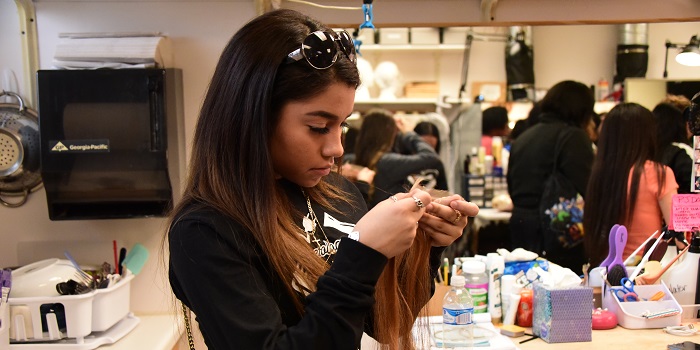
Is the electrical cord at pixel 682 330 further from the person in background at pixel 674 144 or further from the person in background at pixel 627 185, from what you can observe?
the person in background at pixel 674 144

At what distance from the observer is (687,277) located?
1996 mm

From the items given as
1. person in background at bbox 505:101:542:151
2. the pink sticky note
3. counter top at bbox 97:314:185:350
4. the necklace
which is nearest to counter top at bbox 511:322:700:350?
the pink sticky note

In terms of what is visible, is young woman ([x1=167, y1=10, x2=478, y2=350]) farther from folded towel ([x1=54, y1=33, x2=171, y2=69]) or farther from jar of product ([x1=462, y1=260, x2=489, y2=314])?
folded towel ([x1=54, y1=33, x2=171, y2=69])

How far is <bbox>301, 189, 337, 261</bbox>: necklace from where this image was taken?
1.11 metres

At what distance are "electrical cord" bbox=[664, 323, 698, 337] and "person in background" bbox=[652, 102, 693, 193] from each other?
619mm

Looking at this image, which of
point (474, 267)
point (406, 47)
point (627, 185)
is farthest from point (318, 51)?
point (406, 47)

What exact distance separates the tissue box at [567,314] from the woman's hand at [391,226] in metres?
0.98

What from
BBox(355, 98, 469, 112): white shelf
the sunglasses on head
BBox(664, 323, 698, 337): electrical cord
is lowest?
BBox(664, 323, 698, 337): electrical cord

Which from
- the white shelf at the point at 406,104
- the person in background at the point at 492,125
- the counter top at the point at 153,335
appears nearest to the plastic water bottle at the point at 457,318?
the counter top at the point at 153,335

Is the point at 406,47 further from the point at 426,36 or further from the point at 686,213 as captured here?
the point at 686,213

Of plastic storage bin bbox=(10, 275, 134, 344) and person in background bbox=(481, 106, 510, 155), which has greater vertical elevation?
person in background bbox=(481, 106, 510, 155)

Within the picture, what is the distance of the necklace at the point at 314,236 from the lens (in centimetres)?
111

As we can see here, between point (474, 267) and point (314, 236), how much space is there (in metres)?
0.94

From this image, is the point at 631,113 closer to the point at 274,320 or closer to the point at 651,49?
the point at 651,49
